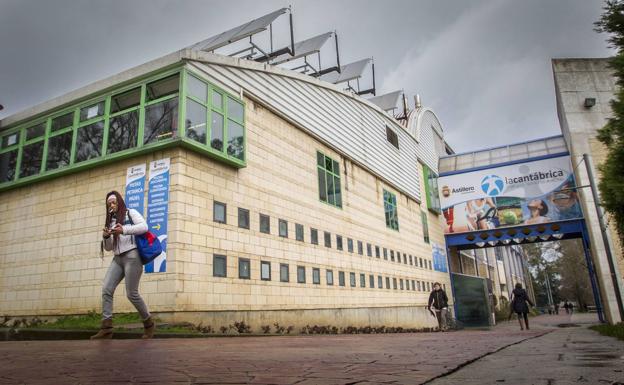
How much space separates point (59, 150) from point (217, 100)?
557 cm

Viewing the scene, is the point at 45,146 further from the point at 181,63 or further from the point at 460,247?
the point at 460,247

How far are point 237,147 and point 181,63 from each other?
3091mm

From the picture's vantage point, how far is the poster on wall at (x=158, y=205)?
38.6ft

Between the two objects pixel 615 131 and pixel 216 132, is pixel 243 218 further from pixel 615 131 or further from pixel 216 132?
pixel 615 131

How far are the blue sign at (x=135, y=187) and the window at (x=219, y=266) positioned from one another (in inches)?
98.8

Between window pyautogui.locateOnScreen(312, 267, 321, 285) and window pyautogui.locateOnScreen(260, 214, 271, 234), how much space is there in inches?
122

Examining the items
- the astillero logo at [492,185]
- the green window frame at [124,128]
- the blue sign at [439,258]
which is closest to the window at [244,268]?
the green window frame at [124,128]

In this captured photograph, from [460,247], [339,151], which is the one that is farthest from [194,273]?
[460,247]

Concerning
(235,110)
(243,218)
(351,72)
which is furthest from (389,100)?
(243,218)

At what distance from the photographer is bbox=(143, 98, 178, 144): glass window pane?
41.5 feet

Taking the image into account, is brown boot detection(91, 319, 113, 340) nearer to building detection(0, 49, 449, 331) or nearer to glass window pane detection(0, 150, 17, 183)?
building detection(0, 49, 449, 331)

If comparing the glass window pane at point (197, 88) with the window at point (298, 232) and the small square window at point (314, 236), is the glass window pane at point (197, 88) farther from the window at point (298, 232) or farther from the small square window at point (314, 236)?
the small square window at point (314, 236)

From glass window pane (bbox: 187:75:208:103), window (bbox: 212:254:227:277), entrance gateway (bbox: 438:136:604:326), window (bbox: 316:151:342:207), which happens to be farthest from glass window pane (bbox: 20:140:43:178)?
entrance gateway (bbox: 438:136:604:326)

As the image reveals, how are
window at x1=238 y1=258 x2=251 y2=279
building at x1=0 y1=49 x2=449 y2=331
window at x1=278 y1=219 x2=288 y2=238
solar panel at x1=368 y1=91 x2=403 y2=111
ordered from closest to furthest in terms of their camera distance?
1. building at x1=0 y1=49 x2=449 y2=331
2. window at x1=238 y1=258 x2=251 y2=279
3. window at x1=278 y1=219 x2=288 y2=238
4. solar panel at x1=368 y1=91 x2=403 y2=111
